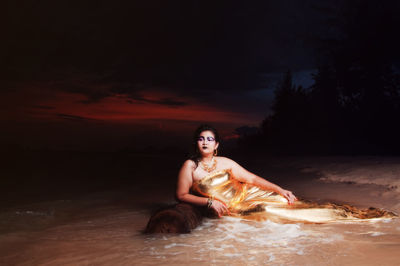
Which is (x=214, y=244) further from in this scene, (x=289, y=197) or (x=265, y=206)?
(x=289, y=197)

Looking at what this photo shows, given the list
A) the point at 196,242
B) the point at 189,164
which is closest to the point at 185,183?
the point at 189,164

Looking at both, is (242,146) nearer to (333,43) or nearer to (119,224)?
(333,43)

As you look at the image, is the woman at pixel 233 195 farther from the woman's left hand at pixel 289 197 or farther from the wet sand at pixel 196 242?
the wet sand at pixel 196 242

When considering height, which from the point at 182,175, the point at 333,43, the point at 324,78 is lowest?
the point at 182,175

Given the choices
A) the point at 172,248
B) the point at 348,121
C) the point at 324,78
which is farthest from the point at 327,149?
the point at 172,248

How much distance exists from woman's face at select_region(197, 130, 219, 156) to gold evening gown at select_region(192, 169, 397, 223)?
34cm

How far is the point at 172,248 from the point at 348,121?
23037 mm

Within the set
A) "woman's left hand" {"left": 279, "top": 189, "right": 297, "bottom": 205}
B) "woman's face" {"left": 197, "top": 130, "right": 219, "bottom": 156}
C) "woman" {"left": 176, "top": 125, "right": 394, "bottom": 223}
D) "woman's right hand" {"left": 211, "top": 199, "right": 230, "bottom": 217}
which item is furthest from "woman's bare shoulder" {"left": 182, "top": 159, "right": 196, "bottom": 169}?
"woman's left hand" {"left": 279, "top": 189, "right": 297, "bottom": 205}

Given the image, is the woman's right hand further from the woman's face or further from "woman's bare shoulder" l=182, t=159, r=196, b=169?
the woman's face

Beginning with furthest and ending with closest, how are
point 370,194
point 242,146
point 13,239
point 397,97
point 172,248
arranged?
point 242,146 → point 397,97 → point 370,194 → point 13,239 → point 172,248

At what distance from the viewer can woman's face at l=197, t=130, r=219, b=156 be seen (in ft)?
16.2

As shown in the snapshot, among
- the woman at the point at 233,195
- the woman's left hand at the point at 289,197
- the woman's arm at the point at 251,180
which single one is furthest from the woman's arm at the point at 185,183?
the woman's left hand at the point at 289,197

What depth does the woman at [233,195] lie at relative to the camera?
188 inches

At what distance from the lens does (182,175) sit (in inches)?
192
